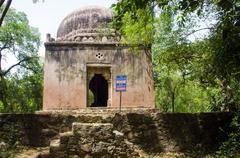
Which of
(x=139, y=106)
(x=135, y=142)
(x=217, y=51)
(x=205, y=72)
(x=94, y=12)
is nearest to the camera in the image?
(x=217, y=51)

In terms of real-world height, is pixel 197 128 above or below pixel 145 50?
below

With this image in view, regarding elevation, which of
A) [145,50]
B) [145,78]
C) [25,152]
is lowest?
[25,152]

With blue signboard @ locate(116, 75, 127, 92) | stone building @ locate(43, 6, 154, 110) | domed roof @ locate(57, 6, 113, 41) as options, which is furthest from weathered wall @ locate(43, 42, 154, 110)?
domed roof @ locate(57, 6, 113, 41)

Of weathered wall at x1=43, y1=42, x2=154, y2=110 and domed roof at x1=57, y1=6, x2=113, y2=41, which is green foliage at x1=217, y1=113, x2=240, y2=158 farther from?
domed roof at x1=57, y1=6, x2=113, y2=41

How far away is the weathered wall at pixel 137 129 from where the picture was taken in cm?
830

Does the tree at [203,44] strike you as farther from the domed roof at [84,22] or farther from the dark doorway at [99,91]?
the dark doorway at [99,91]

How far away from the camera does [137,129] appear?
27.6 feet

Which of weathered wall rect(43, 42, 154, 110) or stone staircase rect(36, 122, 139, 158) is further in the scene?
weathered wall rect(43, 42, 154, 110)

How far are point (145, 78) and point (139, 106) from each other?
117 centimetres

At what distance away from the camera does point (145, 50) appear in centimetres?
1364

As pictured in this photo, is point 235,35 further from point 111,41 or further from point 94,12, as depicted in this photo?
point 94,12

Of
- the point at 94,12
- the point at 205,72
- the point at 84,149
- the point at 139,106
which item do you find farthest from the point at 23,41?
the point at 84,149

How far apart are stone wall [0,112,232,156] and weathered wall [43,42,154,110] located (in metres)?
4.82

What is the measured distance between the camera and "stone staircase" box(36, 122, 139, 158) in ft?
22.6
